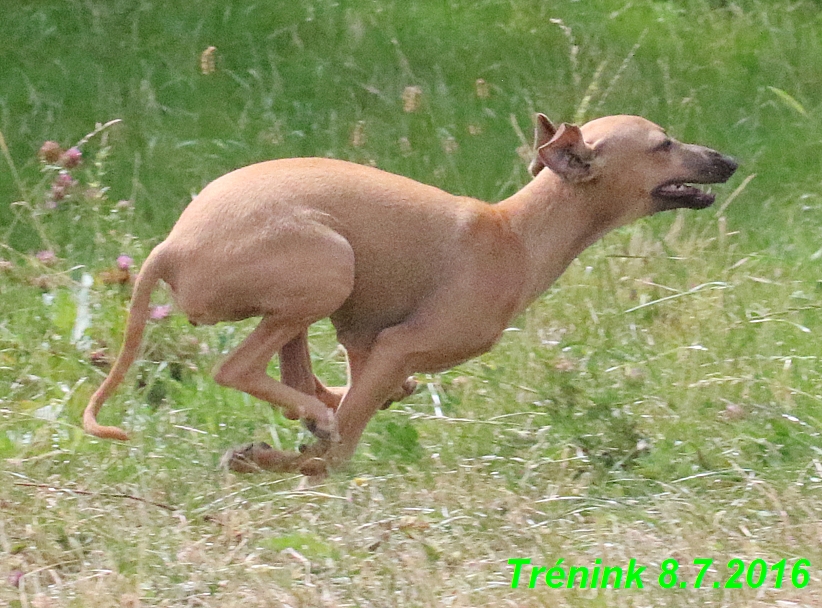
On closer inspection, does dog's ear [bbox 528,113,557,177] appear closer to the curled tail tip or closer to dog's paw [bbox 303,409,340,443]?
dog's paw [bbox 303,409,340,443]

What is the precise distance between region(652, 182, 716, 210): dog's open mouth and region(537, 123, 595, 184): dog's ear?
0.26 meters

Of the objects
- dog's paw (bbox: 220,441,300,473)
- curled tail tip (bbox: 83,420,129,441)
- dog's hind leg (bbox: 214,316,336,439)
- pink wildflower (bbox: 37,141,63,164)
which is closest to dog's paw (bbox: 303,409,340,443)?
dog's hind leg (bbox: 214,316,336,439)

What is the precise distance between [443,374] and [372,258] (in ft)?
3.76

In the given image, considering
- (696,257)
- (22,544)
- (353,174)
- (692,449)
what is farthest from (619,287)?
(22,544)

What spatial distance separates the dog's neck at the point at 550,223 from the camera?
4191mm

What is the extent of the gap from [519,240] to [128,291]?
160 centimetres

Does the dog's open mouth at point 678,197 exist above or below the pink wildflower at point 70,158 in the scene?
below

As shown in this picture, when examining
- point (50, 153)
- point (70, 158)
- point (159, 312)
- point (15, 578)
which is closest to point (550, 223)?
point (159, 312)

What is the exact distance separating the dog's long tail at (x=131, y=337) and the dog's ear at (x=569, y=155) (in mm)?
1187

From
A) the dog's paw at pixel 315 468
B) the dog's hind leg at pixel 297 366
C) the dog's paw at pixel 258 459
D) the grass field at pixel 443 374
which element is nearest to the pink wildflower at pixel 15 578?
the grass field at pixel 443 374

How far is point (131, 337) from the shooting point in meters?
3.92

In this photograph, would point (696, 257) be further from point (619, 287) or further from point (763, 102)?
point (763, 102)

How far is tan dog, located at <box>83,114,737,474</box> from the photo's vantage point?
377 cm

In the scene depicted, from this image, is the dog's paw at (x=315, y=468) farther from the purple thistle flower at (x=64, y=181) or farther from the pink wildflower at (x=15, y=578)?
the purple thistle flower at (x=64, y=181)
